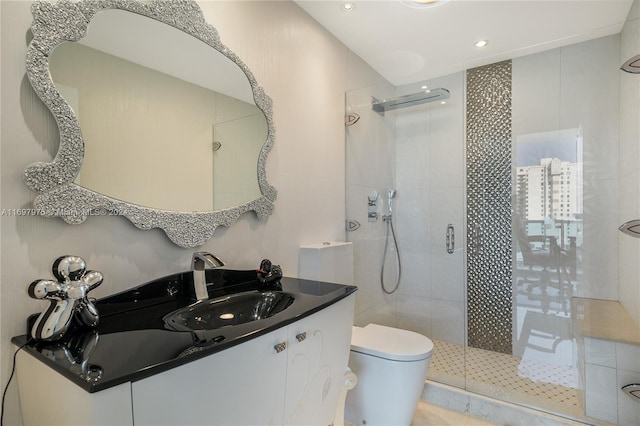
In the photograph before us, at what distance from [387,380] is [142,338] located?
1407 mm

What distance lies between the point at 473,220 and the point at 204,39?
2402 mm

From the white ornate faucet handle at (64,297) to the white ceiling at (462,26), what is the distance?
→ 1965 millimetres

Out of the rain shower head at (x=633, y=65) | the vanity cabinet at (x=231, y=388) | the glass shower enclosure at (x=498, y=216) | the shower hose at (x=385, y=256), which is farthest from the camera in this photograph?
the shower hose at (x=385, y=256)

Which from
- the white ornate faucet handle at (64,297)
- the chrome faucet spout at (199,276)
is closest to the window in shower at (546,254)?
the chrome faucet spout at (199,276)

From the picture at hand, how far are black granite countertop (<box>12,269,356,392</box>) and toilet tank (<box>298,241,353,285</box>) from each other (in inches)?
24.9

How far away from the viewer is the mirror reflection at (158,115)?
3.82 ft

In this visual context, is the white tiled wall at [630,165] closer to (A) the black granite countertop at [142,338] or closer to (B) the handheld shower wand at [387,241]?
(B) the handheld shower wand at [387,241]

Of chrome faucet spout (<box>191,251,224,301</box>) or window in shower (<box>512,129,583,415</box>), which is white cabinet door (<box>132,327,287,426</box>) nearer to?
chrome faucet spout (<box>191,251,224,301</box>)

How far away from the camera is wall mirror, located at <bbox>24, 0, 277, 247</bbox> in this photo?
108 cm

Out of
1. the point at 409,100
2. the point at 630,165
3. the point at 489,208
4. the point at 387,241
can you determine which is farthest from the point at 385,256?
the point at 630,165

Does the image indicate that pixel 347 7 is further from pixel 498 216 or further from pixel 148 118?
pixel 498 216

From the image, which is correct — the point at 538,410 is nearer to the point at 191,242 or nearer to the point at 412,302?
the point at 412,302

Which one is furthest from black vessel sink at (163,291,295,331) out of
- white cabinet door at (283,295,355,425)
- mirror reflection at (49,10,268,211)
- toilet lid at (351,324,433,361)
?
toilet lid at (351,324,433,361)

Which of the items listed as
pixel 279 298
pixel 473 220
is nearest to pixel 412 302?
pixel 473 220
